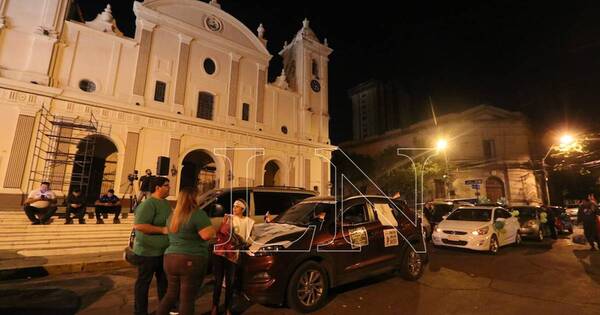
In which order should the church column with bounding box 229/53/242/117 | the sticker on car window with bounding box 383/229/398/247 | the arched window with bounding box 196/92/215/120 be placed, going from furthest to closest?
the church column with bounding box 229/53/242/117 < the arched window with bounding box 196/92/215/120 < the sticker on car window with bounding box 383/229/398/247

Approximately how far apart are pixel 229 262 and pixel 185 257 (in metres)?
1.11

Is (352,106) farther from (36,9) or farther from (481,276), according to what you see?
(481,276)

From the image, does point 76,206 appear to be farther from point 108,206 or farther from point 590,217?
point 590,217

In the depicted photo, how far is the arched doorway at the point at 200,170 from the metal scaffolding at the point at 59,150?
6.01m

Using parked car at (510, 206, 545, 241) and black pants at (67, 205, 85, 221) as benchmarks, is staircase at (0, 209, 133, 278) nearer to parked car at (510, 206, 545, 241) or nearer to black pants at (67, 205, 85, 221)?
black pants at (67, 205, 85, 221)

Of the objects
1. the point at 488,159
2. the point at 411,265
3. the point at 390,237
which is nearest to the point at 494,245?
the point at 411,265

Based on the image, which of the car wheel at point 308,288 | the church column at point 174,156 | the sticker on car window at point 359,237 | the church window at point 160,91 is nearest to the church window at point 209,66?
the church window at point 160,91

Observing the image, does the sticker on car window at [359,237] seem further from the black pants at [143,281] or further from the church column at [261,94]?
the church column at [261,94]

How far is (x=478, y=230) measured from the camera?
9086mm

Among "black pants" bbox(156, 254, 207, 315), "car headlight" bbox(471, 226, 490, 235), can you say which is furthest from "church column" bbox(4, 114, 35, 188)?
"car headlight" bbox(471, 226, 490, 235)

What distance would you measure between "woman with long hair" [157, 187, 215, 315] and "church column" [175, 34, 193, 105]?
1685 centimetres

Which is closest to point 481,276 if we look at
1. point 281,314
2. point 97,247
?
point 281,314

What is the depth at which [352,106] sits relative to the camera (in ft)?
203

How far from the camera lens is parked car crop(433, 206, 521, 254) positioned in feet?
29.7
